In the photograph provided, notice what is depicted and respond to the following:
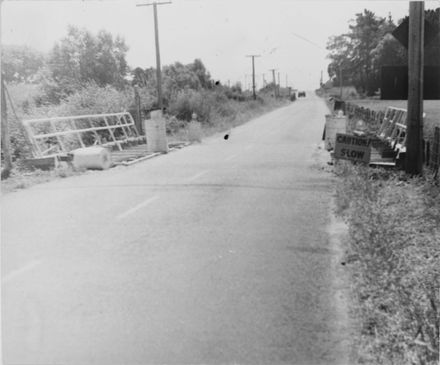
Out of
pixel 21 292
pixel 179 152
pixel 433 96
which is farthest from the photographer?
pixel 179 152

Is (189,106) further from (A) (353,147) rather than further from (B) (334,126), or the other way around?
(A) (353,147)

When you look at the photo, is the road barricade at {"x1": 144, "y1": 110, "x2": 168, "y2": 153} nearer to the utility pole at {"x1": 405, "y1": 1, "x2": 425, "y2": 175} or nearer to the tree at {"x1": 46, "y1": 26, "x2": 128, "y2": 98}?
the utility pole at {"x1": 405, "y1": 1, "x2": 425, "y2": 175}

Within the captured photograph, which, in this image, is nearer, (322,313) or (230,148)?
(322,313)

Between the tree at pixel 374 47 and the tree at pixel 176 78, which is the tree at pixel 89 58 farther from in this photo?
the tree at pixel 374 47

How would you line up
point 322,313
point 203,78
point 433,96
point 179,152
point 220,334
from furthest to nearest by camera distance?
1. point 203,78
2. point 179,152
3. point 433,96
4. point 322,313
5. point 220,334

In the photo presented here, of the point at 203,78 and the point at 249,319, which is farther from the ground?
the point at 203,78

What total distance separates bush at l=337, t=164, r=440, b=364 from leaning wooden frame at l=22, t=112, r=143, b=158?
967cm

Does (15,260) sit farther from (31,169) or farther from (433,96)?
(31,169)

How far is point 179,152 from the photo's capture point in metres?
19.7

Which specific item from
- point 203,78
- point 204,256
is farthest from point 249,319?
point 203,78

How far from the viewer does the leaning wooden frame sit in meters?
16.0

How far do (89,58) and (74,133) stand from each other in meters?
32.1

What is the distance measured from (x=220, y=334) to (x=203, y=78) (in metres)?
68.0

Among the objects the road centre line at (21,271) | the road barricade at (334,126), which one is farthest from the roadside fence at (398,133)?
the road centre line at (21,271)
